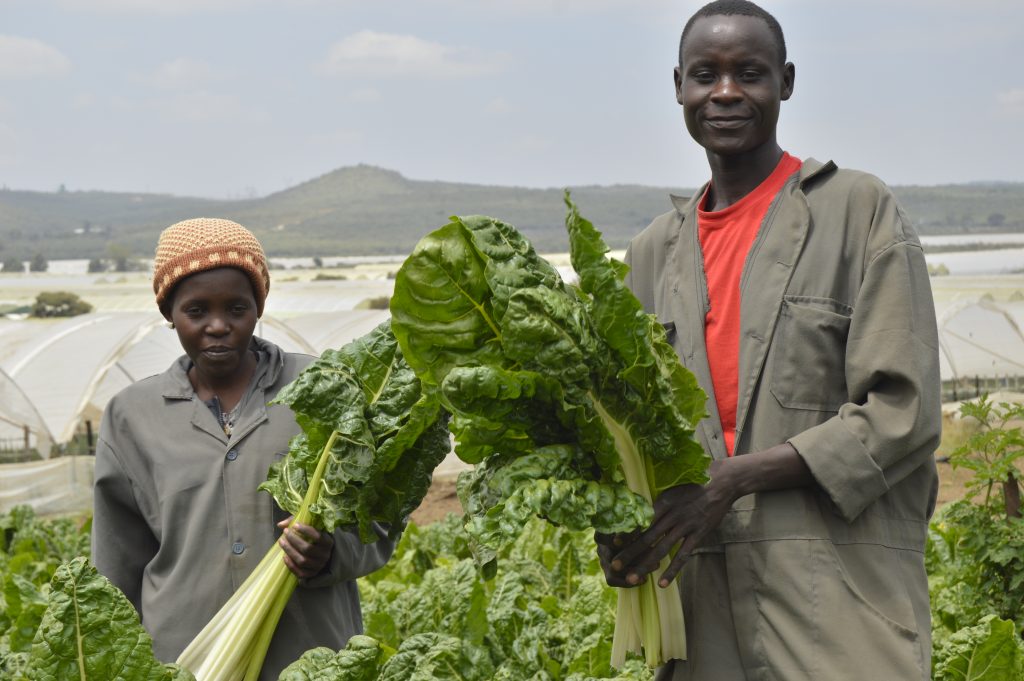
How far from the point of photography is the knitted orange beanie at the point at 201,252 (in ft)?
10.5

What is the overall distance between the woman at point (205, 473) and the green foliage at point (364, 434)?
0.24 meters

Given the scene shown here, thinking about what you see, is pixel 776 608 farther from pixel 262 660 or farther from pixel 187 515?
pixel 187 515

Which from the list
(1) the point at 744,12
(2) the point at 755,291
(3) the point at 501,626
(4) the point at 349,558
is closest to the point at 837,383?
(2) the point at 755,291

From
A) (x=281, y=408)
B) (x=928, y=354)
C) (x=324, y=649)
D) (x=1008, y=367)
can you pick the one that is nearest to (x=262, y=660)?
(x=324, y=649)

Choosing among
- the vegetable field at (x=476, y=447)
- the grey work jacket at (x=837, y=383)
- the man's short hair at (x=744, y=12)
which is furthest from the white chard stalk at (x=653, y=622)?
the man's short hair at (x=744, y=12)

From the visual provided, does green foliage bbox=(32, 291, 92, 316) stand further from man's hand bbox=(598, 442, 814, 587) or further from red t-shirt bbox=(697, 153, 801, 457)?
man's hand bbox=(598, 442, 814, 587)

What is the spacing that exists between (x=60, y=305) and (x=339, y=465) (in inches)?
1984

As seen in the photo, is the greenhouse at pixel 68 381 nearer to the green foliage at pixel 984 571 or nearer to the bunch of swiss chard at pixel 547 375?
the green foliage at pixel 984 571

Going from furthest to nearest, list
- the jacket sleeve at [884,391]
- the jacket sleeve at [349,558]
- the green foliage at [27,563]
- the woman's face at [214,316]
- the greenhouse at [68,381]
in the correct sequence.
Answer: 1. the greenhouse at [68,381]
2. the green foliage at [27,563]
3. the woman's face at [214,316]
4. the jacket sleeve at [349,558]
5. the jacket sleeve at [884,391]

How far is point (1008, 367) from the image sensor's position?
18719 mm

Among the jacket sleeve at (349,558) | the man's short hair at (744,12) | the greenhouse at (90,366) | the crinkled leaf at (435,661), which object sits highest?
the man's short hair at (744,12)

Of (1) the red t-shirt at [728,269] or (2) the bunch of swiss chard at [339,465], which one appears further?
(2) the bunch of swiss chard at [339,465]

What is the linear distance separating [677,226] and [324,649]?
4.14 feet

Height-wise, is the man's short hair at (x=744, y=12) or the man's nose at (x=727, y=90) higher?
the man's short hair at (x=744, y=12)
